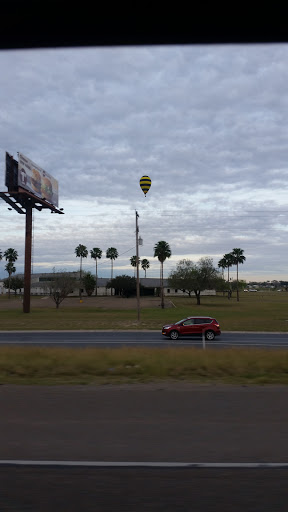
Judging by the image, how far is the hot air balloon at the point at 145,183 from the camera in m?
37.9

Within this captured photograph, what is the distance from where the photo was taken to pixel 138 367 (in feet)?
39.0

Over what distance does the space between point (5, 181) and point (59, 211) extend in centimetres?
1188

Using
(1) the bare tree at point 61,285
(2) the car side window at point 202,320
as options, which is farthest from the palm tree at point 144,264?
(2) the car side window at point 202,320

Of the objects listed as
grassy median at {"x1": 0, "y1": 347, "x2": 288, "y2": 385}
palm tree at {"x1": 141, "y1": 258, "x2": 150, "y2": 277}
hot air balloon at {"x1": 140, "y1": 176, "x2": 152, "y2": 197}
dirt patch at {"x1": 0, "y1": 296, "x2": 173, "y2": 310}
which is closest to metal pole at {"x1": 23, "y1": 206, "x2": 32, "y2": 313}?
dirt patch at {"x1": 0, "y1": 296, "x2": 173, "y2": 310}

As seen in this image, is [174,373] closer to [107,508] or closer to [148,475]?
[148,475]

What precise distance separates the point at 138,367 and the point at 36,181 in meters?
52.5

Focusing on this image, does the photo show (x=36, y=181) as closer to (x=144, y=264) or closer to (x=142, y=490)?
(x=142, y=490)

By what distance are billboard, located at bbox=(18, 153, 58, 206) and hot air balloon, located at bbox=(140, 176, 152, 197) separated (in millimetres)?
23440

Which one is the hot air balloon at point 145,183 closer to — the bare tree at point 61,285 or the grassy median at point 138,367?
the grassy median at point 138,367

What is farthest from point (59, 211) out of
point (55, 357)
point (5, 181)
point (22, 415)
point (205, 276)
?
point (22, 415)

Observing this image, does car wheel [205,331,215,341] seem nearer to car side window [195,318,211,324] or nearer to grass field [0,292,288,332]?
car side window [195,318,211,324]

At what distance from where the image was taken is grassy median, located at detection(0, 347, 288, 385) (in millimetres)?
10531

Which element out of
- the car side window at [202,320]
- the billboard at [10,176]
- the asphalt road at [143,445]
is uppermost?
the billboard at [10,176]

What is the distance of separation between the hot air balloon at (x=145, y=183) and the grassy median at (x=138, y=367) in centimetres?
2536
